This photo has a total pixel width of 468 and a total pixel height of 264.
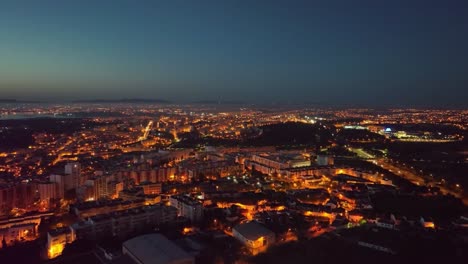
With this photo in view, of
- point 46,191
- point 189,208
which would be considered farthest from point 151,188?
point 189,208

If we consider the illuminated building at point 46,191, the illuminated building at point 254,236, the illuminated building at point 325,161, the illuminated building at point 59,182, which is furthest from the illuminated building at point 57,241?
the illuminated building at point 325,161

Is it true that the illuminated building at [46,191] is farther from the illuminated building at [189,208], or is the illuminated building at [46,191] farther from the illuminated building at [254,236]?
the illuminated building at [254,236]

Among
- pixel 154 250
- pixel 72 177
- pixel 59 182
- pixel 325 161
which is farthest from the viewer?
pixel 325 161

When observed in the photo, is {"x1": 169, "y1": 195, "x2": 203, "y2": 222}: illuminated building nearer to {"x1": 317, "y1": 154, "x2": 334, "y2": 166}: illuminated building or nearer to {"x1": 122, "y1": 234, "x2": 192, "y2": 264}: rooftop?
{"x1": 122, "y1": 234, "x2": 192, "y2": 264}: rooftop

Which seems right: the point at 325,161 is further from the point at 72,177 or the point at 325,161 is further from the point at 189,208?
the point at 72,177

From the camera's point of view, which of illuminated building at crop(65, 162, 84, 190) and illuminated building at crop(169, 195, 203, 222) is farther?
illuminated building at crop(65, 162, 84, 190)

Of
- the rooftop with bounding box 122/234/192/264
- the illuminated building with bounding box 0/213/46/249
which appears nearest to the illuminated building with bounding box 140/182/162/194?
the illuminated building with bounding box 0/213/46/249

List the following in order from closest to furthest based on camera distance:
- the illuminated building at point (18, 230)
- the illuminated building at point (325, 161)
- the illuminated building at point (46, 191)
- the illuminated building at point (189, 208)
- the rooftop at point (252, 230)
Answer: the rooftop at point (252, 230) → the illuminated building at point (18, 230) → the illuminated building at point (189, 208) → the illuminated building at point (46, 191) → the illuminated building at point (325, 161)

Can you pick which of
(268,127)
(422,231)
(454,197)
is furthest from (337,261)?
(268,127)
